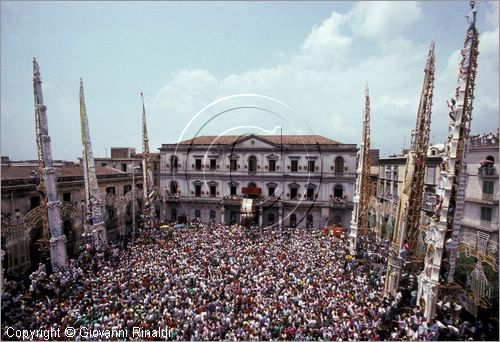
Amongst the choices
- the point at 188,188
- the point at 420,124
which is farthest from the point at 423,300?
the point at 188,188

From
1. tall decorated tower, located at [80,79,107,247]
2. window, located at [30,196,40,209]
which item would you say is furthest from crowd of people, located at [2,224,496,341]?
window, located at [30,196,40,209]

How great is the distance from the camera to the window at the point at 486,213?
20062 mm

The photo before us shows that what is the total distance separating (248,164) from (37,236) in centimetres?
2319

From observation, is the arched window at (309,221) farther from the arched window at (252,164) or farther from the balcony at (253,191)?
the arched window at (252,164)

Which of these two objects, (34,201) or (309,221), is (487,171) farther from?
(34,201)

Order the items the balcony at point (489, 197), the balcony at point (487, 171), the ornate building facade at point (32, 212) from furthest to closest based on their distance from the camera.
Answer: the balcony at point (487, 171) → the balcony at point (489, 197) → the ornate building facade at point (32, 212)

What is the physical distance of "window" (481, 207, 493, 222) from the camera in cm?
2006

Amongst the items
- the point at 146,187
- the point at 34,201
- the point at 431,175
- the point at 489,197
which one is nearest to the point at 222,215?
the point at 146,187

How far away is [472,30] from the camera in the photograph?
13000 mm

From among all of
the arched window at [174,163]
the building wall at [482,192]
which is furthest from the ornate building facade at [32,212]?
the building wall at [482,192]

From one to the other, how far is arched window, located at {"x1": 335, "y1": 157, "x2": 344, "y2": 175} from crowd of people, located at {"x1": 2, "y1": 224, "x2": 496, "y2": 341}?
13699 millimetres

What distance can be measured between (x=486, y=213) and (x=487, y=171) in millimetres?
2891

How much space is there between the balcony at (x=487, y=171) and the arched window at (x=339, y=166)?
1628 centimetres

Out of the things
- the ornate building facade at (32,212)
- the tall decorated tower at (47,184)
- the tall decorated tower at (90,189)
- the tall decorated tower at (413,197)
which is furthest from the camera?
the tall decorated tower at (90,189)
